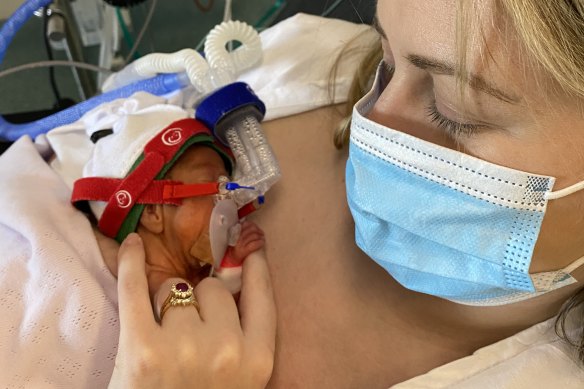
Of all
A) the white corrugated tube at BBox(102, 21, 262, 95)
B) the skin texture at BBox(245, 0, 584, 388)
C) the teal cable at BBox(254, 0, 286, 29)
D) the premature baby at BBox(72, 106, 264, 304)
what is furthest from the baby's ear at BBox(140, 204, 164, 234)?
the teal cable at BBox(254, 0, 286, 29)

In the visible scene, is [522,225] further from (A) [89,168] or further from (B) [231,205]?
(A) [89,168]

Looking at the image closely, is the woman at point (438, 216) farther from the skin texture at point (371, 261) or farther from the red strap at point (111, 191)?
the red strap at point (111, 191)

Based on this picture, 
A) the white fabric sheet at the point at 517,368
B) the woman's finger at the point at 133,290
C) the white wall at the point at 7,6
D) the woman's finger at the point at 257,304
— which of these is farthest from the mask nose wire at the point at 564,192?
the white wall at the point at 7,6

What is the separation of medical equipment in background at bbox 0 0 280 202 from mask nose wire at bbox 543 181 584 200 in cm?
57

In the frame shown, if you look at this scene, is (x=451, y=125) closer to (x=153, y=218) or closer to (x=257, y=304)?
(x=257, y=304)

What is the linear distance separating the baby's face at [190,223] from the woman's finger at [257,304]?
96 millimetres

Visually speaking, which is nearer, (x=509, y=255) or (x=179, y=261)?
(x=509, y=255)

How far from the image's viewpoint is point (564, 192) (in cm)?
82

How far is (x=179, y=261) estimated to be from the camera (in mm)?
1188

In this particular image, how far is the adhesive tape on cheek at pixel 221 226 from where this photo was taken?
1.13 meters

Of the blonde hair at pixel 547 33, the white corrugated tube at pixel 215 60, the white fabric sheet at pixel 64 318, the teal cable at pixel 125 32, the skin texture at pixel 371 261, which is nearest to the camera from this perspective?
the blonde hair at pixel 547 33

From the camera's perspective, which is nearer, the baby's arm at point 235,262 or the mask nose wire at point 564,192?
the mask nose wire at point 564,192

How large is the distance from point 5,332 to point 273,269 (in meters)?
0.50

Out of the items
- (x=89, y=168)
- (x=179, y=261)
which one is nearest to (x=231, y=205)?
(x=179, y=261)
